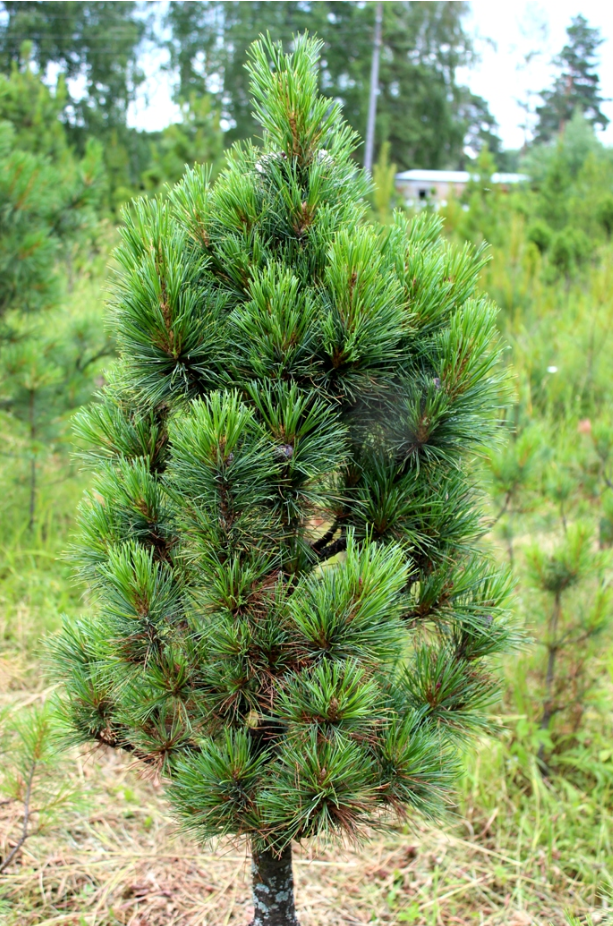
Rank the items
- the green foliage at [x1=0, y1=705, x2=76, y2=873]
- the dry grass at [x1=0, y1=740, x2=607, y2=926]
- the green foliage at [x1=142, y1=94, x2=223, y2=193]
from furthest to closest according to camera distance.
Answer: the green foliage at [x1=142, y1=94, x2=223, y2=193] < the dry grass at [x1=0, y1=740, x2=607, y2=926] < the green foliage at [x1=0, y1=705, x2=76, y2=873]

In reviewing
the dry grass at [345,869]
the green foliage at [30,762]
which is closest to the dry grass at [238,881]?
the dry grass at [345,869]

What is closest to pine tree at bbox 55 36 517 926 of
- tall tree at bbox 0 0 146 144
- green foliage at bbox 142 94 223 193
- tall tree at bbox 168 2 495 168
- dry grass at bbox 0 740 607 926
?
dry grass at bbox 0 740 607 926

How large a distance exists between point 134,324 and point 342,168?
508mm

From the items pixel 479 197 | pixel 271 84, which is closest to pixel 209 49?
pixel 479 197

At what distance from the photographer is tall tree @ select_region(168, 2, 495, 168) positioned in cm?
2431

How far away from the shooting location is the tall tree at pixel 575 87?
34594 millimetres

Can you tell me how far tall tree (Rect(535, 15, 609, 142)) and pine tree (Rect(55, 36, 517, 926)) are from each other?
3828cm

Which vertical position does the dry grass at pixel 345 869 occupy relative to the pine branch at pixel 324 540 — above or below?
below

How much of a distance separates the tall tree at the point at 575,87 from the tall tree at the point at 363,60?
170 inches

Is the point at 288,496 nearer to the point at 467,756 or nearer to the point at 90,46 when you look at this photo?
the point at 467,756

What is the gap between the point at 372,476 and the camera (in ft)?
4.36

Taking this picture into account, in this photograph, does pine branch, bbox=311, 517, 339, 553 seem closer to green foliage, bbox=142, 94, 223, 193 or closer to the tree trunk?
the tree trunk

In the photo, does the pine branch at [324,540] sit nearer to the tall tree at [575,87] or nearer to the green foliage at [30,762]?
the green foliage at [30,762]

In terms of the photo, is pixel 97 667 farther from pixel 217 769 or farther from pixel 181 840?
pixel 181 840
